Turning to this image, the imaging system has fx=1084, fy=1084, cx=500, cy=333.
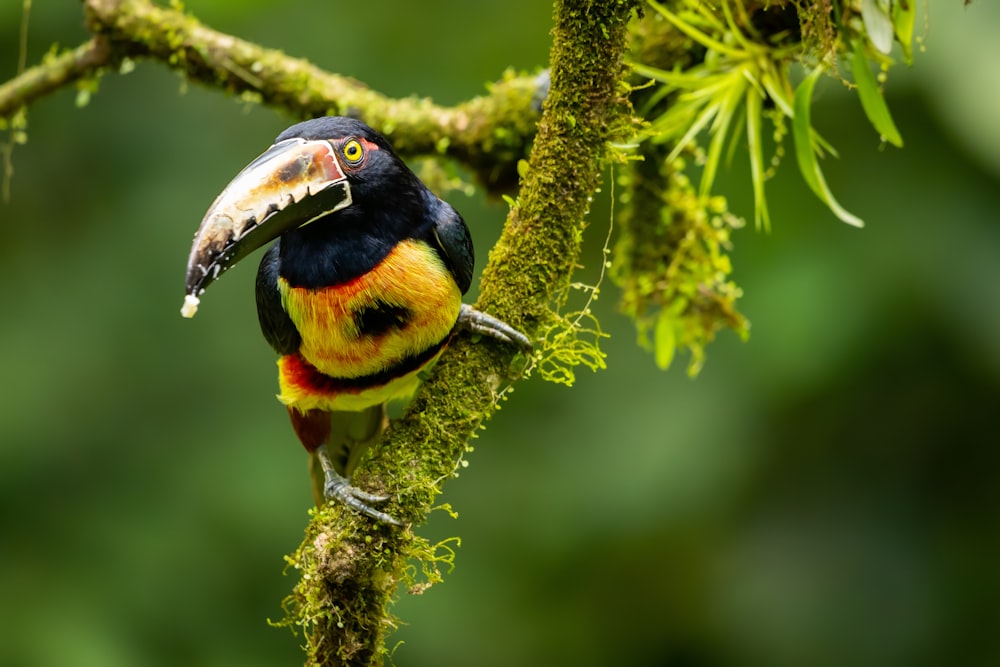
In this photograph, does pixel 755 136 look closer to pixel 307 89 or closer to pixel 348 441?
pixel 307 89

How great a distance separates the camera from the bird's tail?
3074 mm

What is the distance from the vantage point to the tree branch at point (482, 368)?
87.7 inches

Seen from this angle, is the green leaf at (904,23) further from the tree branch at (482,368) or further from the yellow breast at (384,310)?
the yellow breast at (384,310)

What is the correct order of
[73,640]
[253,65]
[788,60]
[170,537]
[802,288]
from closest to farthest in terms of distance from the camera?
[788,60] → [253,65] → [802,288] → [73,640] → [170,537]

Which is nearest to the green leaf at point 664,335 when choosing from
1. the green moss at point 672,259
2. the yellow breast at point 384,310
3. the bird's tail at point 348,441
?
the green moss at point 672,259

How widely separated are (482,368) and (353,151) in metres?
0.55

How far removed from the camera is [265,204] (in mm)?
2178

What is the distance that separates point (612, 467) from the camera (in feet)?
15.8

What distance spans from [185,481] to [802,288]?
2912mm

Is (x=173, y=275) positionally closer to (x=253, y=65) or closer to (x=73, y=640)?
(x=73, y=640)

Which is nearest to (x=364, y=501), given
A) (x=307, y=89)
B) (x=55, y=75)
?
(x=307, y=89)

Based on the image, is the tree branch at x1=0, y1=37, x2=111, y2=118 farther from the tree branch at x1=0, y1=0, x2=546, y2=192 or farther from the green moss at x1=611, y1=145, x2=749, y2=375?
the green moss at x1=611, y1=145, x2=749, y2=375

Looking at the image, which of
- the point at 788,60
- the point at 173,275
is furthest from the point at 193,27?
the point at 173,275

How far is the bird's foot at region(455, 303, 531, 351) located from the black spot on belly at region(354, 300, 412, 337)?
0.15 meters
